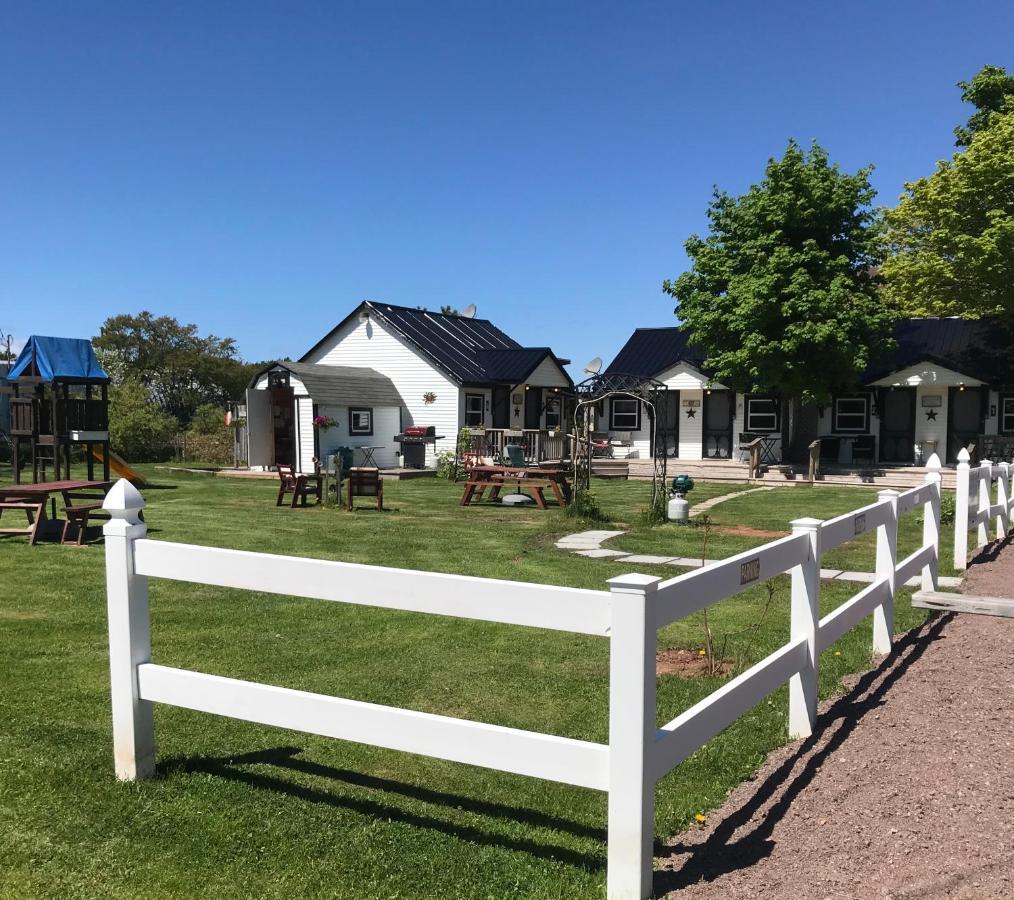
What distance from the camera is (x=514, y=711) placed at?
510 centimetres

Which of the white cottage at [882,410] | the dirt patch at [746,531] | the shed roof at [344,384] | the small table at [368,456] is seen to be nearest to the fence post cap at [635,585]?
the dirt patch at [746,531]

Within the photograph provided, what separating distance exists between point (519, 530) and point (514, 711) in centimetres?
853

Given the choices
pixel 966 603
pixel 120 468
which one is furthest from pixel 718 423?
pixel 966 603

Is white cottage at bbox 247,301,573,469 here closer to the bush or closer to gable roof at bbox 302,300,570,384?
gable roof at bbox 302,300,570,384

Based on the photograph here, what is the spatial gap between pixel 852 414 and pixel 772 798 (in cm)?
2714

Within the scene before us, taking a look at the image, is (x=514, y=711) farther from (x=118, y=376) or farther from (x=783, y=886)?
(x=118, y=376)

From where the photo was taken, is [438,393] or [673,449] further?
[673,449]

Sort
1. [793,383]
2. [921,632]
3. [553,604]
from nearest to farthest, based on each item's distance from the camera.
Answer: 1. [553,604]
2. [921,632]
3. [793,383]

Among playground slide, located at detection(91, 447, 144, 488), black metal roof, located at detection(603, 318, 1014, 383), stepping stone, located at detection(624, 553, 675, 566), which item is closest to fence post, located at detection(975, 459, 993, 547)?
stepping stone, located at detection(624, 553, 675, 566)

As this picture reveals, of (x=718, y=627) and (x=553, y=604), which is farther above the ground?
(x=553, y=604)

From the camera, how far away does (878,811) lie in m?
3.58

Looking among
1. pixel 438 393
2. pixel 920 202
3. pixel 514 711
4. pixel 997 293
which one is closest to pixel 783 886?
pixel 514 711

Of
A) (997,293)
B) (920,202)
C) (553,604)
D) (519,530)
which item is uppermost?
(920,202)

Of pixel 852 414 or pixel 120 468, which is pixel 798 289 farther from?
pixel 120 468
